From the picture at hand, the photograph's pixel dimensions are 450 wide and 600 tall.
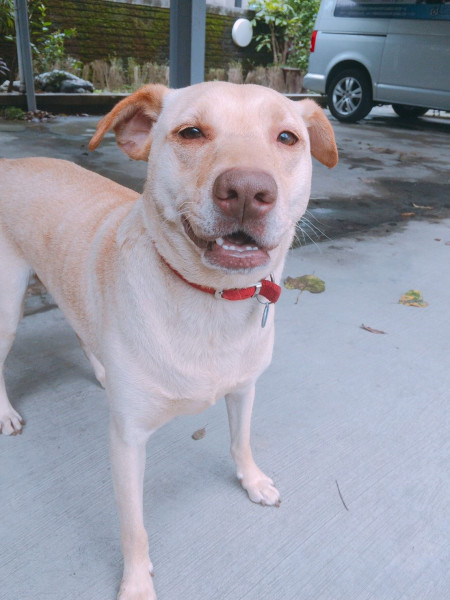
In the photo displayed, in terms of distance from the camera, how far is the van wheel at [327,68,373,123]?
31.1 feet

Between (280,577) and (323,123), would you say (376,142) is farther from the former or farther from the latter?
(280,577)

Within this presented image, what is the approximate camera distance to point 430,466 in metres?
1.88

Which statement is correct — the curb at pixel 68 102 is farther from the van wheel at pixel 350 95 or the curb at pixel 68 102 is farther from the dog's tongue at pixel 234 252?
the dog's tongue at pixel 234 252

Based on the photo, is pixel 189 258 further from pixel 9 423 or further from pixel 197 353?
pixel 9 423

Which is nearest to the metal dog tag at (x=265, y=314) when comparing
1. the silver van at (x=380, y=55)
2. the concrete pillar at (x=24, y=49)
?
the concrete pillar at (x=24, y=49)

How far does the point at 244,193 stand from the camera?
110 centimetres

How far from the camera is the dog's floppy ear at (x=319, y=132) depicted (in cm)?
163

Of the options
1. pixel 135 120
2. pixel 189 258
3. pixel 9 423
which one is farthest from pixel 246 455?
pixel 135 120

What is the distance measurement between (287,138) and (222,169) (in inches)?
15.2

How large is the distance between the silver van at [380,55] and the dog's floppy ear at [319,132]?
26.8 feet

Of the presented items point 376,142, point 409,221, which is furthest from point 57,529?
point 376,142

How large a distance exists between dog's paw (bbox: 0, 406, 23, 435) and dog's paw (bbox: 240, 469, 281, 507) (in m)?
0.92

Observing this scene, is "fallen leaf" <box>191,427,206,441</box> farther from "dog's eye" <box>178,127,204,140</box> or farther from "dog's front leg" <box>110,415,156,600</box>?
"dog's eye" <box>178,127,204,140</box>

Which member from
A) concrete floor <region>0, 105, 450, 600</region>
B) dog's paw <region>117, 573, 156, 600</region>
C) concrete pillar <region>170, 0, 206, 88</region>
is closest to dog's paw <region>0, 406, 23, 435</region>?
concrete floor <region>0, 105, 450, 600</region>
